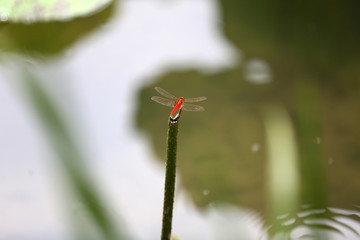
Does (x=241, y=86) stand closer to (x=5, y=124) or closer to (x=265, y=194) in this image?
(x=265, y=194)

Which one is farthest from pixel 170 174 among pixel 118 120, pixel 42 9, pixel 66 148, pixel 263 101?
pixel 42 9

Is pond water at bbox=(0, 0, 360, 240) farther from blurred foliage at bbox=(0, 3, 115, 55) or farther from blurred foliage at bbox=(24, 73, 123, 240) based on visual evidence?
blurred foliage at bbox=(24, 73, 123, 240)

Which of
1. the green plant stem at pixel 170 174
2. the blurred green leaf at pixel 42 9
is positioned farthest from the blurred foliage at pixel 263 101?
the green plant stem at pixel 170 174

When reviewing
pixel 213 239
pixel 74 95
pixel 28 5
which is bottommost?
pixel 213 239

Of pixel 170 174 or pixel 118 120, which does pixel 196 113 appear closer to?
pixel 118 120

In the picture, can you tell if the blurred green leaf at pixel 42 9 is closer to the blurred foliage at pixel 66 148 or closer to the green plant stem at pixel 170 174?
the green plant stem at pixel 170 174

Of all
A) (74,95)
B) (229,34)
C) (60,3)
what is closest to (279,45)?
(229,34)
